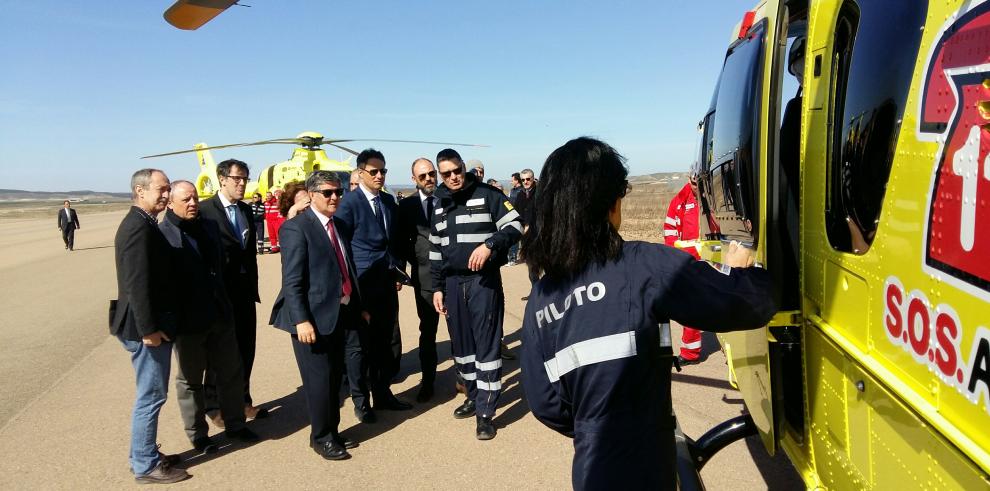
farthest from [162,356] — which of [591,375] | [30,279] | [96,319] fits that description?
[30,279]

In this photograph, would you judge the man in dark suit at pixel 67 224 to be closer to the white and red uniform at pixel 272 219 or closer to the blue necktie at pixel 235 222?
the white and red uniform at pixel 272 219

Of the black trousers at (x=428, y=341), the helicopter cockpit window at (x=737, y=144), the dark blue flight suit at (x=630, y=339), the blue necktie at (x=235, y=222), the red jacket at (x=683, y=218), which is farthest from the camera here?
the red jacket at (x=683, y=218)

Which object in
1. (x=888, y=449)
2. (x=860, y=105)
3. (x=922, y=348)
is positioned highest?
(x=860, y=105)

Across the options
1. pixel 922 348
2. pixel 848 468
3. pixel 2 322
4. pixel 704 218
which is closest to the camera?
pixel 922 348

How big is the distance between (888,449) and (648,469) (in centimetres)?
65

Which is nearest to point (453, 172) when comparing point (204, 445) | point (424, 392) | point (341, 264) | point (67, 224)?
point (341, 264)

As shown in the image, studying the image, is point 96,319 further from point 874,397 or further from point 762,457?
point 874,397

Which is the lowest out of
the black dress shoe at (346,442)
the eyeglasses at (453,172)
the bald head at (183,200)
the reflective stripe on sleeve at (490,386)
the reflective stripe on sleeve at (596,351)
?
the black dress shoe at (346,442)

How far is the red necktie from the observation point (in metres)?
3.99

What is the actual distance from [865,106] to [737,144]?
1.09m

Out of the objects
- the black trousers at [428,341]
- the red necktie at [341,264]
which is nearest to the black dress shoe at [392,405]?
the black trousers at [428,341]

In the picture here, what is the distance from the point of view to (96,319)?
866 cm

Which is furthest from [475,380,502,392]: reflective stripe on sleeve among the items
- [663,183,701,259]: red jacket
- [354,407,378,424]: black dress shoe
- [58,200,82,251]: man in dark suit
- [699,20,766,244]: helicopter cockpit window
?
[58,200,82,251]: man in dark suit

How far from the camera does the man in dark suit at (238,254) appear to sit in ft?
14.7
